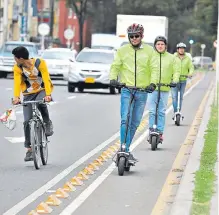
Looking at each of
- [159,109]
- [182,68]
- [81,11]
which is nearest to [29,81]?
[159,109]

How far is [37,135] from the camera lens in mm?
13539

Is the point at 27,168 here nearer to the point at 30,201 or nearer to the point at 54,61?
the point at 30,201

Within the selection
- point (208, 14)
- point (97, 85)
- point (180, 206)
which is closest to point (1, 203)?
point (180, 206)

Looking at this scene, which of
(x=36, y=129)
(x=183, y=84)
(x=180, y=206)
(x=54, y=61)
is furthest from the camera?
(x=54, y=61)

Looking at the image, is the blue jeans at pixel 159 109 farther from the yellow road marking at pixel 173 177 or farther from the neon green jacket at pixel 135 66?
the neon green jacket at pixel 135 66

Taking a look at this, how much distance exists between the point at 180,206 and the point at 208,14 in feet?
307

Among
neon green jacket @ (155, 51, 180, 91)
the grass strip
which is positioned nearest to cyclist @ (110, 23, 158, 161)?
the grass strip

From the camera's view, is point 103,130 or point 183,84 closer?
point 103,130

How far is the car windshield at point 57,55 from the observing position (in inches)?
1764

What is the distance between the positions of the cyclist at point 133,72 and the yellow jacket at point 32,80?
95cm

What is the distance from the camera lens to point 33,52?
45.0 meters

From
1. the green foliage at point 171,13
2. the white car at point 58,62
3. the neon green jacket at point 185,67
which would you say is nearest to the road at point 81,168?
the neon green jacket at point 185,67

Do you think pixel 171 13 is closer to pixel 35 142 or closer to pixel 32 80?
pixel 32 80

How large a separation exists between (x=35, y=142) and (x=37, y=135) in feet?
0.38
